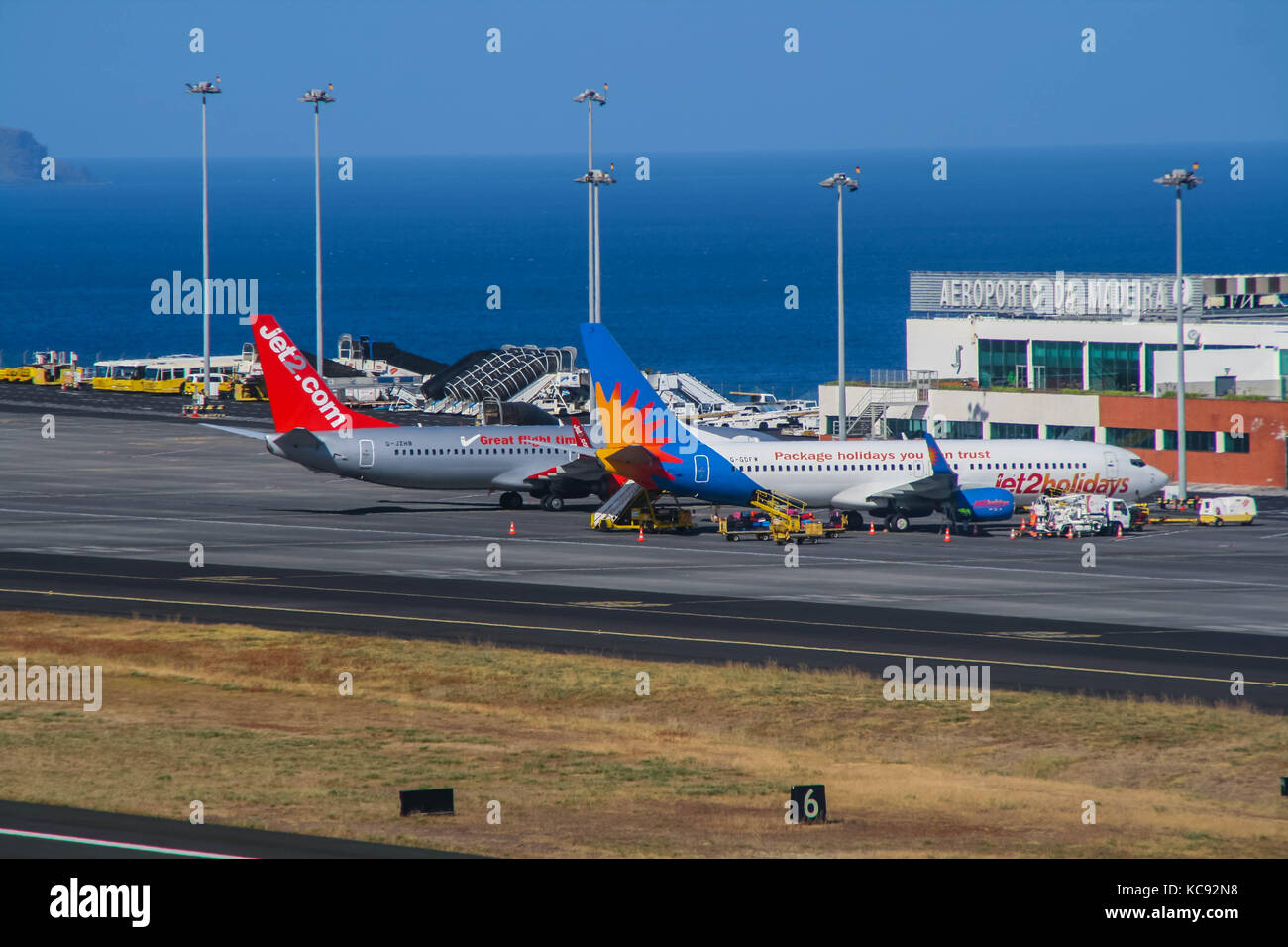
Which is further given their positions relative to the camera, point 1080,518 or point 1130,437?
point 1130,437

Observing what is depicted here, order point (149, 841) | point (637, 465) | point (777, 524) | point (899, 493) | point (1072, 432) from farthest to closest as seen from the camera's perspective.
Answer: point (1072, 432) → point (899, 493) → point (637, 465) → point (777, 524) → point (149, 841)

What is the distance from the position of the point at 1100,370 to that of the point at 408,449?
47.9 meters

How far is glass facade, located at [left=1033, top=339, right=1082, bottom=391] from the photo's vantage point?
116 meters

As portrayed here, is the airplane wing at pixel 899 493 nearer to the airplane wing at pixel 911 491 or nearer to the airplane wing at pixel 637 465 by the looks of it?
the airplane wing at pixel 911 491

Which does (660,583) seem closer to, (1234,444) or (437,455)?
(437,455)

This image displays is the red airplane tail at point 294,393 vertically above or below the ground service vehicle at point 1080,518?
above

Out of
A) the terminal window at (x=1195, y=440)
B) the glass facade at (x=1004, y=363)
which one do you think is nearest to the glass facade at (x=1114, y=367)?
the glass facade at (x=1004, y=363)

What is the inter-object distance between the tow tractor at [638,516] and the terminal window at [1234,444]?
3588cm

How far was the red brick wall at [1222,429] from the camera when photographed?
332ft

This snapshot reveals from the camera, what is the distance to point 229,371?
6275 inches

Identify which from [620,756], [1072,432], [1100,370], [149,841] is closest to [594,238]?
[1072,432]

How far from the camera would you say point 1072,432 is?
365 feet

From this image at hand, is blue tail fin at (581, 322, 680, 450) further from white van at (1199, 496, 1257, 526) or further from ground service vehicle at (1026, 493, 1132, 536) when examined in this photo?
white van at (1199, 496, 1257, 526)
